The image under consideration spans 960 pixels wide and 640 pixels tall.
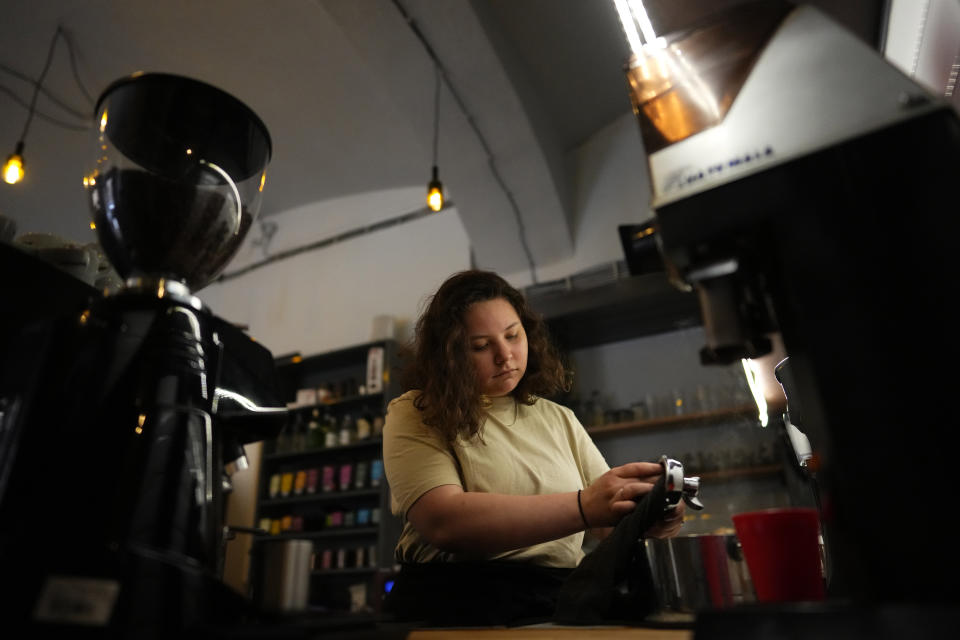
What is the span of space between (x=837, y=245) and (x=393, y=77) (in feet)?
11.2

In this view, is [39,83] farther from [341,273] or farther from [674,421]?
[674,421]

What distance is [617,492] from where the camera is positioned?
99 cm

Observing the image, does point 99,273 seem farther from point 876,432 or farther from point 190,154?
point 876,432

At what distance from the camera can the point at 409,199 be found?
5.19m

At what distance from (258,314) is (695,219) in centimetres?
560

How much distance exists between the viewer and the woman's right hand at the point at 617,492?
979mm

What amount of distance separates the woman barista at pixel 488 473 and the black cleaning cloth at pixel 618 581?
100 millimetres

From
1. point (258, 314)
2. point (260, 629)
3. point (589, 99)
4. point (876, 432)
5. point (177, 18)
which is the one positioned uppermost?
point (177, 18)

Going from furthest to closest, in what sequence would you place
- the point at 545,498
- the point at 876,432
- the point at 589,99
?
the point at 589,99 → the point at 545,498 → the point at 876,432

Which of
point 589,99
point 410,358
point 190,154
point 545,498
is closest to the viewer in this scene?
point 190,154

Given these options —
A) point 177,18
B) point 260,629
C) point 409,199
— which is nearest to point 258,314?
point 409,199

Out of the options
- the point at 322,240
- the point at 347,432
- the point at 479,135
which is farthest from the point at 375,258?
the point at 479,135

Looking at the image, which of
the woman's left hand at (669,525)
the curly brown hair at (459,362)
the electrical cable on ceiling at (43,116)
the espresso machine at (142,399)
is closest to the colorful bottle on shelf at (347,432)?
the electrical cable on ceiling at (43,116)

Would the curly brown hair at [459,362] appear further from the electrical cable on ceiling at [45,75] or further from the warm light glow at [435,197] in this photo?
the electrical cable on ceiling at [45,75]
